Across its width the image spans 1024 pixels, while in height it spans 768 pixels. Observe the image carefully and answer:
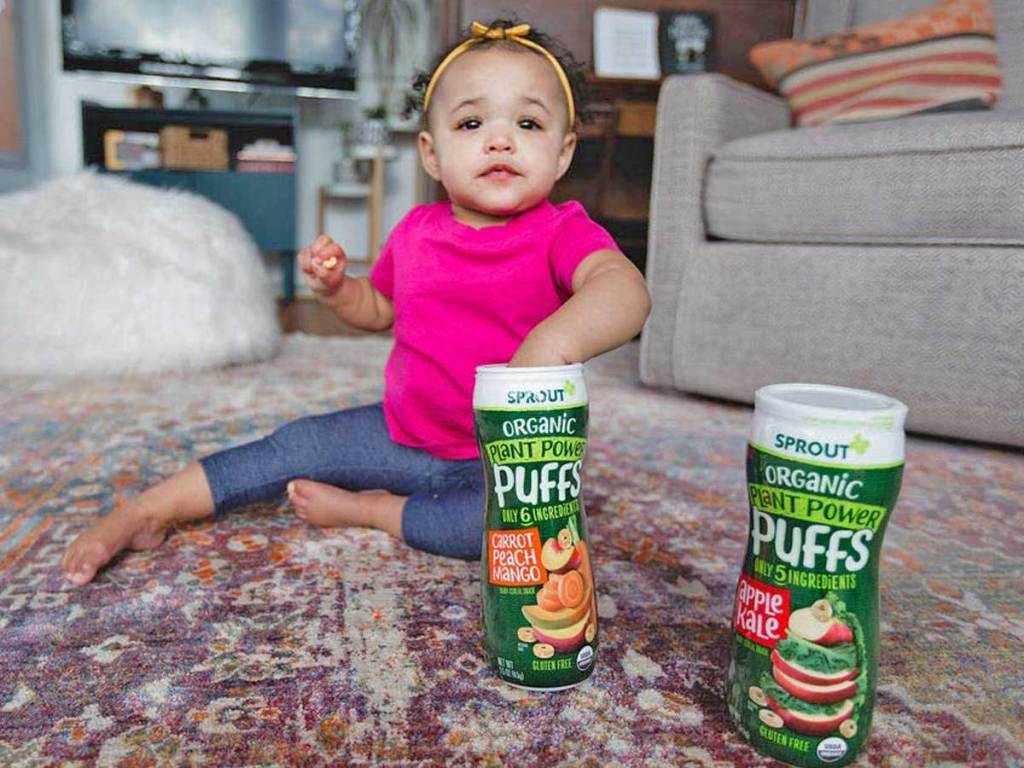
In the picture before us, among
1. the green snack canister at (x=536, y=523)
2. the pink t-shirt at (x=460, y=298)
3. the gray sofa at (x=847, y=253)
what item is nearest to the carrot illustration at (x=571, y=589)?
the green snack canister at (x=536, y=523)

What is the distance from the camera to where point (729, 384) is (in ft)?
5.01

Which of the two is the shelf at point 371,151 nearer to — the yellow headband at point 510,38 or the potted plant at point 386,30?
the potted plant at point 386,30

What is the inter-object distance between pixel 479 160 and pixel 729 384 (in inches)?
37.9

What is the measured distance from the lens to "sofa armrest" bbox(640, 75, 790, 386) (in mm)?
1550

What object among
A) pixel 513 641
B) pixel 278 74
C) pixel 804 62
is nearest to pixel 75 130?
pixel 278 74

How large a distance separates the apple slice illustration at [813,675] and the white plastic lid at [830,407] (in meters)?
0.14

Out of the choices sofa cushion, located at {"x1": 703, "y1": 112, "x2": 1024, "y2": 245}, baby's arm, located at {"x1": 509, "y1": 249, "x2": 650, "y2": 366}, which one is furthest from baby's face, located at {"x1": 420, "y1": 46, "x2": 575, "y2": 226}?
sofa cushion, located at {"x1": 703, "y1": 112, "x2": 1024, "y2": 245}

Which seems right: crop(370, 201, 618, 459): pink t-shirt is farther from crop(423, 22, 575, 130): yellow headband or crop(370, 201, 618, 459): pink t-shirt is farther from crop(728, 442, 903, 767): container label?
crop(728, 442, 903, 767): container label

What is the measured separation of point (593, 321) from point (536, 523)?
0.52 ft

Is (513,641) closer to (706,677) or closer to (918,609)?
(706,677)

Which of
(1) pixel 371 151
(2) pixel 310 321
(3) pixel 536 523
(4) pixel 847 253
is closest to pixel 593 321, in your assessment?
(3) pixel 536 523

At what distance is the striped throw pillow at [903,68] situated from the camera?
156cm

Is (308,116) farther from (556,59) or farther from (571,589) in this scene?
(571,589)

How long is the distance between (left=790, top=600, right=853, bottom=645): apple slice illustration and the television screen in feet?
10.8
